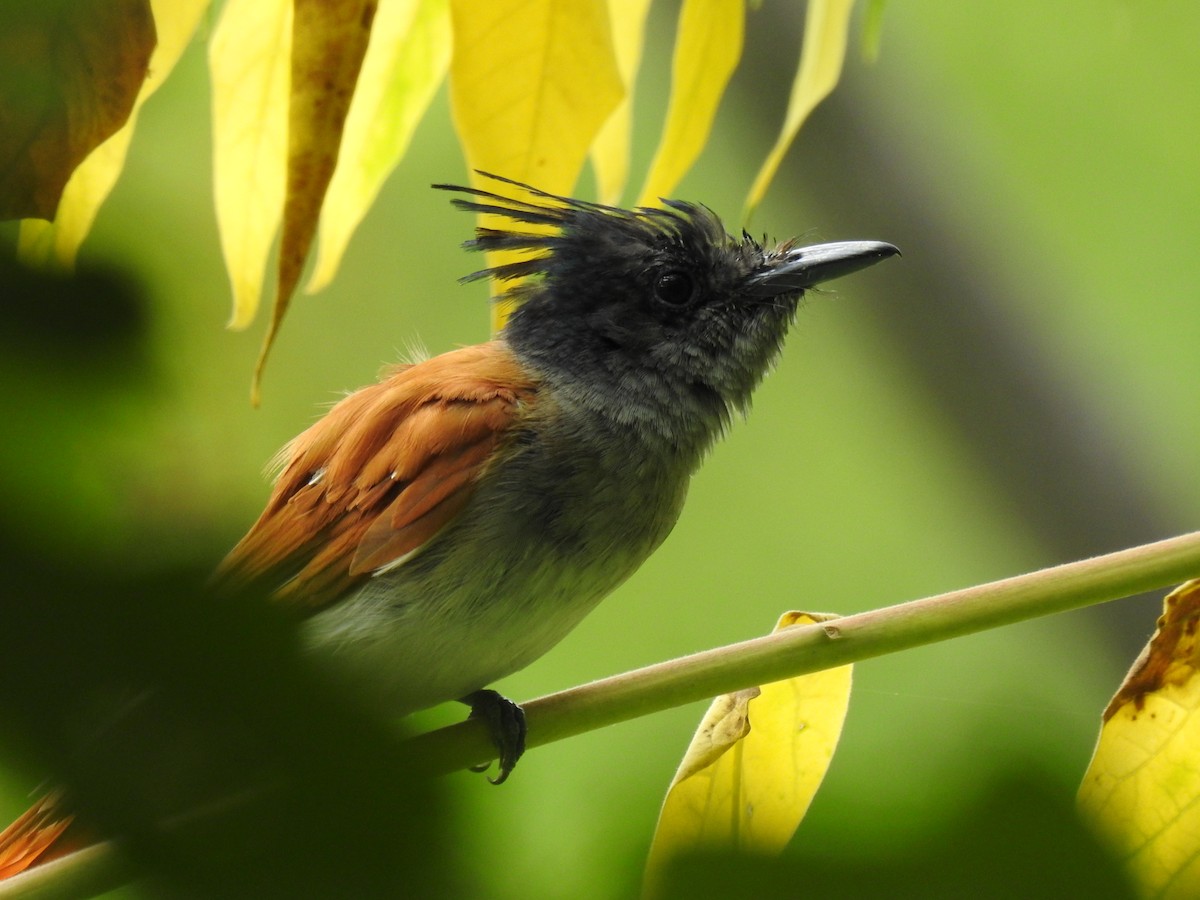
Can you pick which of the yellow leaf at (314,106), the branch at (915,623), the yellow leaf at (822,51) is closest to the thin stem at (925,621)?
the branch at (915,623)

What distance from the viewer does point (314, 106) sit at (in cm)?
107

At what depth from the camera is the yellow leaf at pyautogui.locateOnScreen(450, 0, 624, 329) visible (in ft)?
4.46

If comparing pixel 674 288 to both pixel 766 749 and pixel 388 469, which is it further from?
pixel 766 749

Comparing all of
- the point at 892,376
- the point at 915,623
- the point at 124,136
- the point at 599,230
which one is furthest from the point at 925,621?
the point at 892,376

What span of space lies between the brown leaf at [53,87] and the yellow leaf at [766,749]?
34 cm

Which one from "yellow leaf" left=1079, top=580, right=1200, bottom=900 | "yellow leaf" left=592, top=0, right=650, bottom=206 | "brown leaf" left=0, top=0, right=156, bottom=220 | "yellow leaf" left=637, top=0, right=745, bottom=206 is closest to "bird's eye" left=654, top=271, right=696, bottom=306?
"yellow leaf" left=592, top=0, right=650, bottom=206

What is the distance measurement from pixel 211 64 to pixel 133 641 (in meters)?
1.23

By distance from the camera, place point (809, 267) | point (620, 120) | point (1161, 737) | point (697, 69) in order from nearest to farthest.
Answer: point (1161, 737), point (697, 69), point (620, 120), point (809, 267)

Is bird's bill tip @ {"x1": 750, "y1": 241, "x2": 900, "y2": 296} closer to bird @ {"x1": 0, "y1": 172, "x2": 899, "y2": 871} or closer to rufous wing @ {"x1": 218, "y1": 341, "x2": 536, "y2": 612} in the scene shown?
bird @ {"x1": 0, "y1": 172, "x2": 899, "y2": 871}

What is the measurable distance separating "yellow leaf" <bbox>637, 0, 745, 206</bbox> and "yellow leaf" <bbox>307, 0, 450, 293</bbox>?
0.86 ft

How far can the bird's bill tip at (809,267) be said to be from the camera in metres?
2.14

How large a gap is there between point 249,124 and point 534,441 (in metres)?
0.74

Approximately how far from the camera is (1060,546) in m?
3.78

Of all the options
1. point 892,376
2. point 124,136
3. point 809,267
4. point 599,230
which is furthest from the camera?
point 892,376
